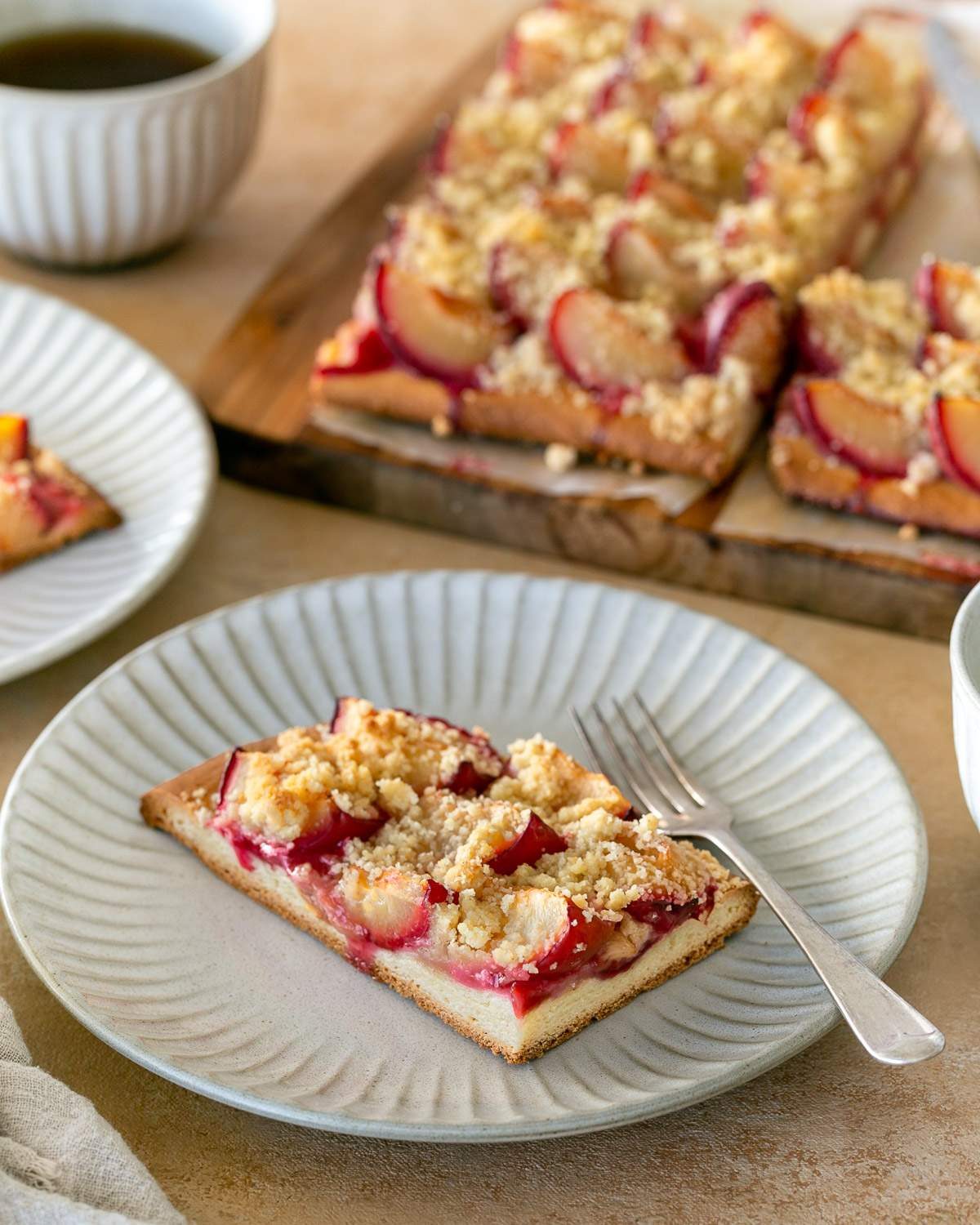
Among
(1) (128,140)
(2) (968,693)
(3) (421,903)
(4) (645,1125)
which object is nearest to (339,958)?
(3) (421,903)

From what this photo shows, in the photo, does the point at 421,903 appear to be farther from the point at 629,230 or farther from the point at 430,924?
the point at 629,230

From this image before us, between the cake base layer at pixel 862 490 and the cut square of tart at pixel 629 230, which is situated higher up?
the cut square of tart at pixel 629 230

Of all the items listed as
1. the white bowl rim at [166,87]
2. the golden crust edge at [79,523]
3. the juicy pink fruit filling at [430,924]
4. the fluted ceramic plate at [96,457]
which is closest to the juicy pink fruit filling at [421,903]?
the juicy pink fruit filling at [430,924]

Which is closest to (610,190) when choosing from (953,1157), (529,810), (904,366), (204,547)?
(904,366)

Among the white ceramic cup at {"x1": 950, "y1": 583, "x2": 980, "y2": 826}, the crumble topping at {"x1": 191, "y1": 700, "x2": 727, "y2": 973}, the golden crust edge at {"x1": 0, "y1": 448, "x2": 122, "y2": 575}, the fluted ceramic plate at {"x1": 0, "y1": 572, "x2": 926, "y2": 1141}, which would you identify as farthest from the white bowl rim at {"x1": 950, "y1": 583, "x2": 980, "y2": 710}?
the golden crust edge at {"x1": 0, "y1": 448, "x2": 122, "y2": 575}

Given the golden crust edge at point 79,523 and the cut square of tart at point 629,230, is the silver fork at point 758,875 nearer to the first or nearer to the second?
the cut square of tart at point 629,230

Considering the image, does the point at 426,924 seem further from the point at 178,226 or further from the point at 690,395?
the point at 178,226
